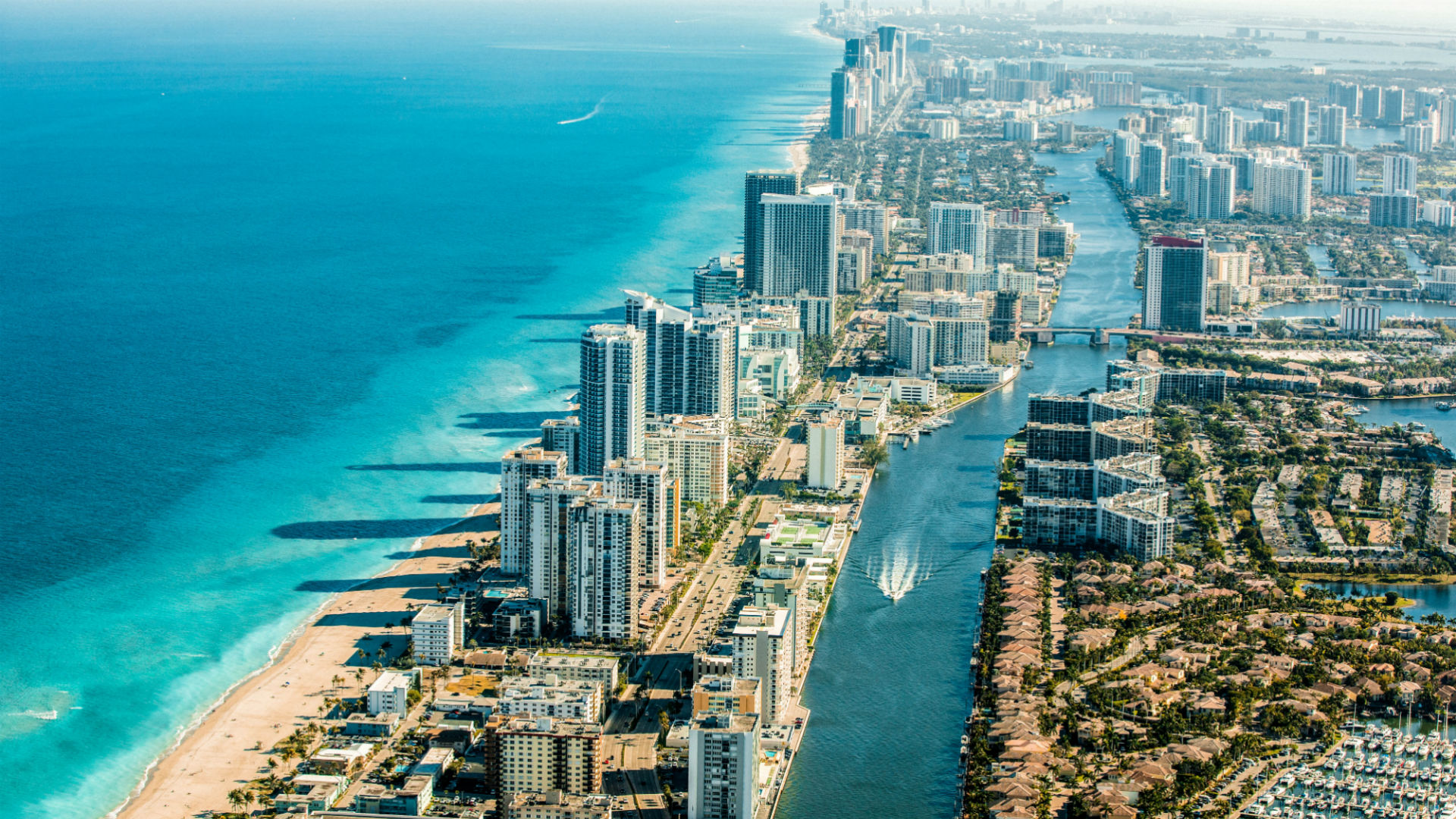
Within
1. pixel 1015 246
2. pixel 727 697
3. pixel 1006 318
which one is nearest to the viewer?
pixel 727 697

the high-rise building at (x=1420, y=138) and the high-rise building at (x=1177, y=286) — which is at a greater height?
the high-rise building at (x=1420, y=138)

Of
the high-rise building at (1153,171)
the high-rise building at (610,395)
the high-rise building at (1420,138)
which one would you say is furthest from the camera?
the high-rise building at (1420,138)

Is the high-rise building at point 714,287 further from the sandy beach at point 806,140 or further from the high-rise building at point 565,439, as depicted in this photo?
the sandy beach at point 806,140

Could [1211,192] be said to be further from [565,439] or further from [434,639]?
[434,639]

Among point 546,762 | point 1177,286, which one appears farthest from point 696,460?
point 1177,286

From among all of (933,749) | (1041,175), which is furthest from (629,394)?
(1041,175)

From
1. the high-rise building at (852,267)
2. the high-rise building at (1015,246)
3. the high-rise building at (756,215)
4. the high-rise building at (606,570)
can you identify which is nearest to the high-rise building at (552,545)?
the high-rise building at (606,570)

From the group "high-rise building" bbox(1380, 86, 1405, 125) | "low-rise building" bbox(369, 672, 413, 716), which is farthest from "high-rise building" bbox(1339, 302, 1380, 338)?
"high-rise building" bbox(1380, 86, 1405, 125)
